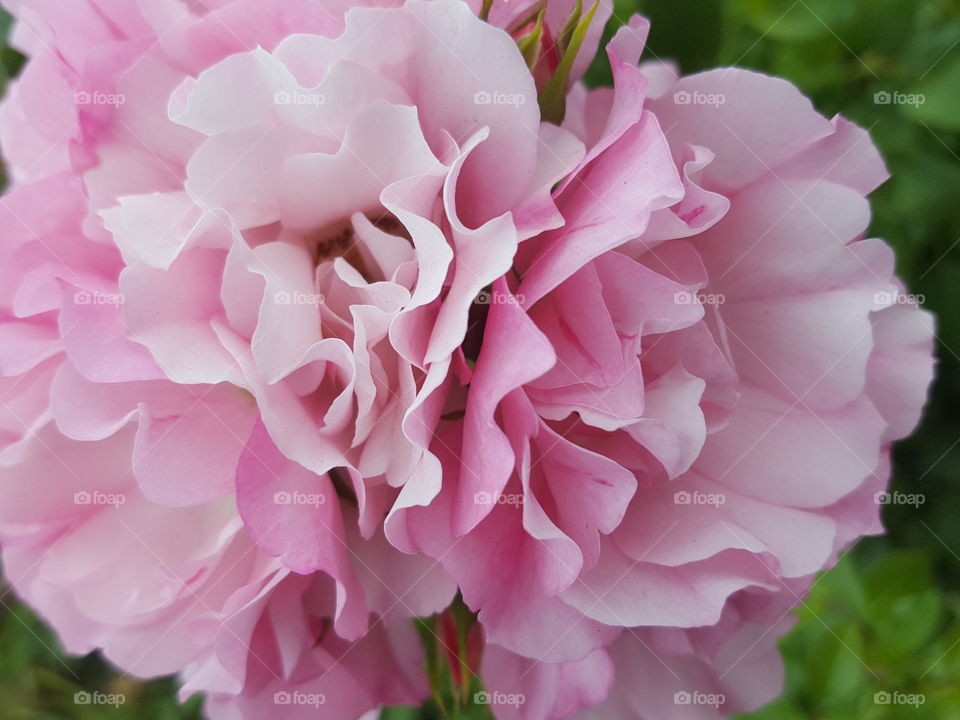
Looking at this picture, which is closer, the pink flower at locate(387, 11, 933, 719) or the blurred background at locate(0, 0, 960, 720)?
the pink flower at locate(387, 11, 933, 719)

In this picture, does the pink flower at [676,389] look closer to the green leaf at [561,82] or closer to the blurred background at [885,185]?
the green leaf at [561,82]

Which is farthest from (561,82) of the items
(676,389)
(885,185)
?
(885,185)

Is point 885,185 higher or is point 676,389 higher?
point 676,389

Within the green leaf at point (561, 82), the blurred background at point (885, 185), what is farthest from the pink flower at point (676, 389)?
the blurred background at point (885, 185)

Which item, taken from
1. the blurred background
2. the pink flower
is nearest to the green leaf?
the pink flower

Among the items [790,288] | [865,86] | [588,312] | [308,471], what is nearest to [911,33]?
[865,86]

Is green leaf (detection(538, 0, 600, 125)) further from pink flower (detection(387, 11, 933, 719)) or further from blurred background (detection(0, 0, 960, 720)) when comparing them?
blurred background (detection(0, 0, 960, 720))

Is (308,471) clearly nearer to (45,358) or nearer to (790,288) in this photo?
(45,358)

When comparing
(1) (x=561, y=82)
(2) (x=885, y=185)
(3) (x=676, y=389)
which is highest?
(1) (x=561, y=82)

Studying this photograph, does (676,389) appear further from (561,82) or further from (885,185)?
(885,185)
